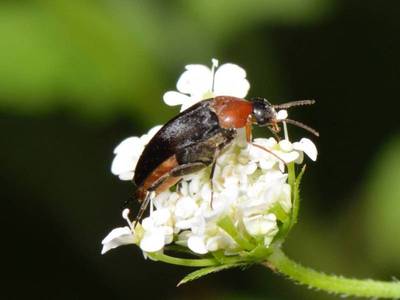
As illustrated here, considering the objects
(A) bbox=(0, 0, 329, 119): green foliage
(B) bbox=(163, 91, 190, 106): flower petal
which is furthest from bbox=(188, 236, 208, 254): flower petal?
(A) bbox=(0, 0, 329, 119): green foliage

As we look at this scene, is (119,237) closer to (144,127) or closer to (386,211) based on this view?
(144,127)

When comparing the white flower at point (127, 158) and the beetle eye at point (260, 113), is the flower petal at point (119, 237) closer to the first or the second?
the white flower at point (127, 158)

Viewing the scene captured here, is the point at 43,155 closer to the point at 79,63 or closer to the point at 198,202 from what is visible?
the point at 79,63

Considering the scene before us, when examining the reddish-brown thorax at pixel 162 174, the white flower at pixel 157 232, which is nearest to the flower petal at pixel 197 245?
the white flower at pixel 157 232

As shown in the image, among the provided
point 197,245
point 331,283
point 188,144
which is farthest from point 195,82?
point 331,283

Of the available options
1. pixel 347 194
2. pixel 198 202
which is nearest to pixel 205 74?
pixel 198 202
